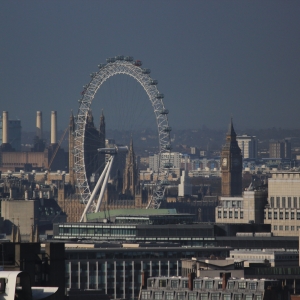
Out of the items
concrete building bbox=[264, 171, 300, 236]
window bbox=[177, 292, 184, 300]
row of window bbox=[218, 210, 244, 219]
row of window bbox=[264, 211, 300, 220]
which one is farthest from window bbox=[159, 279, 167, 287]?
row of window bbox=[218, 210, 244, 219]

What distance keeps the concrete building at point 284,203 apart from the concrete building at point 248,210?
0.93 meters

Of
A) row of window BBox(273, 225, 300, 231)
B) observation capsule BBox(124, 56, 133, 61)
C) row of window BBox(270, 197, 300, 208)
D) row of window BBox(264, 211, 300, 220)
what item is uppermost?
observation capsule BBox(124, 56, 133, 61)

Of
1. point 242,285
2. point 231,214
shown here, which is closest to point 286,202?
point 231,214

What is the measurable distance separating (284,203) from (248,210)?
3.40m

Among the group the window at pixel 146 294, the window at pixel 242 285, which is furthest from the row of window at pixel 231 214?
the window at pixel 242 285

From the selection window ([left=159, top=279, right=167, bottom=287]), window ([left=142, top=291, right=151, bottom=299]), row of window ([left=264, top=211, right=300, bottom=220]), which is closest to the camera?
window ([left=142, top=291, right=151, bottom=299])

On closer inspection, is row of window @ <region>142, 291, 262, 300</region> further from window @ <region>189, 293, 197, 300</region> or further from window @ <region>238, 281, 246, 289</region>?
window @ <region>238, 281, 246, 289</region>

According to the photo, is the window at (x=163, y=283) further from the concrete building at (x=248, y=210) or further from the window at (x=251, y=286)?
the concrete building at (x=248, y=210)

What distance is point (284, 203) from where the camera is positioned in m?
115

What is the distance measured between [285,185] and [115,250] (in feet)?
129

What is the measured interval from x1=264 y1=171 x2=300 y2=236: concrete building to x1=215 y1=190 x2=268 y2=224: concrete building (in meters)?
0.93

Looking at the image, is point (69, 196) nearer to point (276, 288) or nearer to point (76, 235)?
point (76, 235)

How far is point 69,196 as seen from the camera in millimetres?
195875

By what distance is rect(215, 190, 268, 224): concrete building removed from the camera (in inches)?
4559
